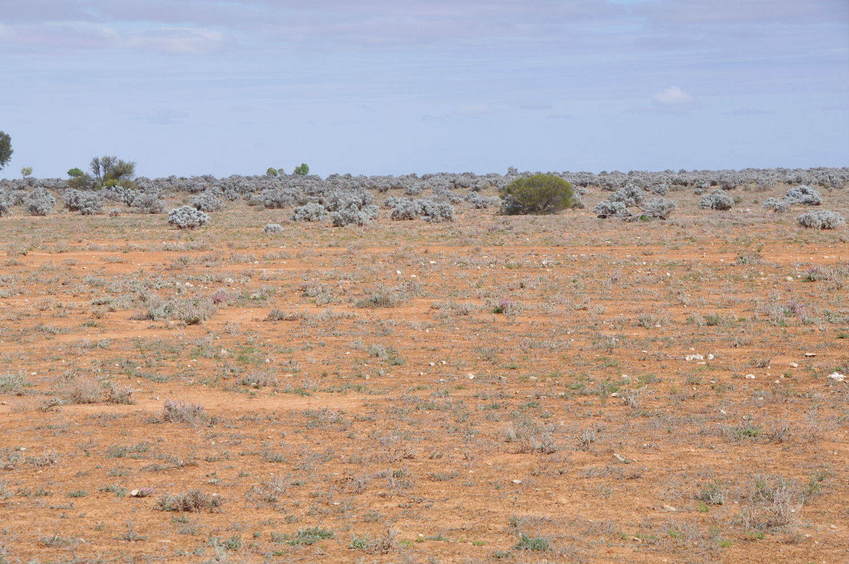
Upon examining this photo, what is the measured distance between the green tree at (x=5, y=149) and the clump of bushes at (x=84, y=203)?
127 ft

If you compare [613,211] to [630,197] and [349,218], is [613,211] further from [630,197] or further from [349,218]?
[349,218]

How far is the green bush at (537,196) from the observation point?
45.7 metres

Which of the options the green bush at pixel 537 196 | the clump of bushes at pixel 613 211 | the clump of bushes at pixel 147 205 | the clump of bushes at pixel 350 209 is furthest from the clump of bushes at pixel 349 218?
the clump of bushes at pixel 147 205

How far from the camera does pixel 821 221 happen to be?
115 feet

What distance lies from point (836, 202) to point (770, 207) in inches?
236

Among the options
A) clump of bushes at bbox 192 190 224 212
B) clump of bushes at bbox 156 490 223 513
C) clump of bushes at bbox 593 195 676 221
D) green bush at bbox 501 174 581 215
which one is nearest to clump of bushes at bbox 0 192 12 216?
clump of bushes at bbox 192 190 224 212

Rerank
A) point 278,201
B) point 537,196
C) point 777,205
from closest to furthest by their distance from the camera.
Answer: point 777,205 → point 537,196 → point 278,201

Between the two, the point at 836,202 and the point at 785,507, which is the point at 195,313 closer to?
the point at 785,507

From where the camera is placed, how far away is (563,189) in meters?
46.5

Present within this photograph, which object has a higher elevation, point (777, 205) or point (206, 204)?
point (206, 204)

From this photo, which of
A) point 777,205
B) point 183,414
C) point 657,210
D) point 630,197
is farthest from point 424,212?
point 183,414

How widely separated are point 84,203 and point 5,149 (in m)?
42.6

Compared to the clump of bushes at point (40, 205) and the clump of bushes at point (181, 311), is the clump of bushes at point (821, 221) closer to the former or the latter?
the clump of bushes at point (181, 311)

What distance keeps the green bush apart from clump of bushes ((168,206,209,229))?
14412 mm
